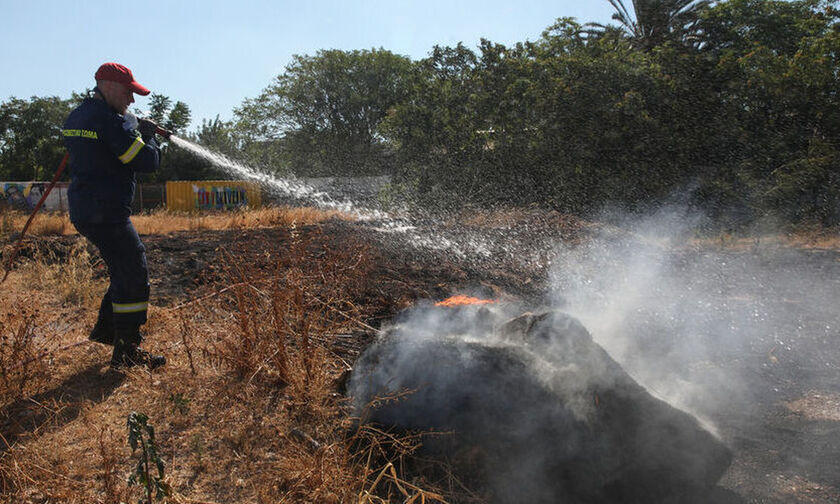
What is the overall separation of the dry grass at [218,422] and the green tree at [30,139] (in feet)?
107

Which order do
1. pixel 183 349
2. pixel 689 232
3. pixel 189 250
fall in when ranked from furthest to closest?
1. pixel 689 232
2. pixel 189 250
3. pixel 183 349

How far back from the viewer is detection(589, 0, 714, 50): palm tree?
21.5m

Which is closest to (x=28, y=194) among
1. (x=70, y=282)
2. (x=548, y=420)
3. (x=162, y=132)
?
(x=70, y=282)

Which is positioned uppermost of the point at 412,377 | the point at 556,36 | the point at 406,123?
the point at 556,36

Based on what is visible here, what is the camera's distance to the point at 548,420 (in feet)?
7.95

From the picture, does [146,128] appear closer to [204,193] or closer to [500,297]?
[500,297]

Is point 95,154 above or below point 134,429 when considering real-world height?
above

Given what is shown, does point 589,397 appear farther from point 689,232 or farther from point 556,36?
point 556,36

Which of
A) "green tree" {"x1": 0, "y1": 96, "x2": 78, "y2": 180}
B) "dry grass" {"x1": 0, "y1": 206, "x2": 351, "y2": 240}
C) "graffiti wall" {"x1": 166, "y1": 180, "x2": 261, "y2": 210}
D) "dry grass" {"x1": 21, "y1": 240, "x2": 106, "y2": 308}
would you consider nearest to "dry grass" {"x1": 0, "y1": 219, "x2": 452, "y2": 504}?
"dry grass" {"x1": 21, "y1": 240, "x2": 106, "y2": 308}

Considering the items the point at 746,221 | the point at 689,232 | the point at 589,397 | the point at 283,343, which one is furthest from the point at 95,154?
the point at 746,221

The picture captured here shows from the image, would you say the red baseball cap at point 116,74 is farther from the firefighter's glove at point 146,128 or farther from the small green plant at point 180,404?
the small green plant at point 180,404

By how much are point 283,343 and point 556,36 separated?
17.4m

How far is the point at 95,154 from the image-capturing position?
3203 mm

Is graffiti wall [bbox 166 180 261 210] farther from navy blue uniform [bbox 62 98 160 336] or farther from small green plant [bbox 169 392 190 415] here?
small green plant [bbox 169 392 190 415]
